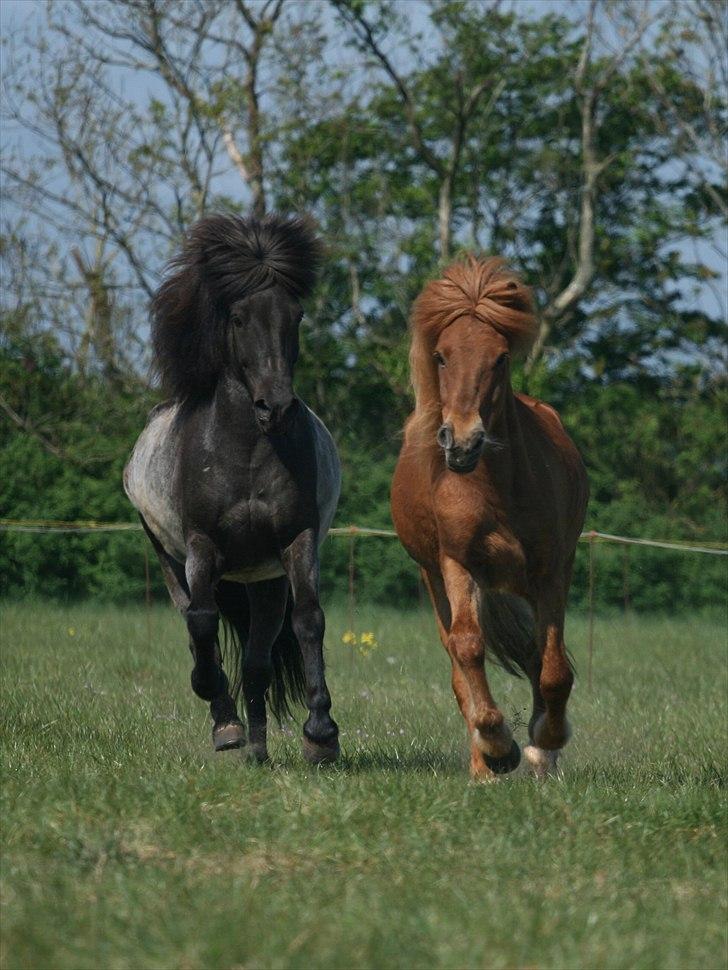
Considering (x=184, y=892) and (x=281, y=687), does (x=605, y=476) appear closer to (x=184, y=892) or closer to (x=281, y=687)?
(x=281, y=687)

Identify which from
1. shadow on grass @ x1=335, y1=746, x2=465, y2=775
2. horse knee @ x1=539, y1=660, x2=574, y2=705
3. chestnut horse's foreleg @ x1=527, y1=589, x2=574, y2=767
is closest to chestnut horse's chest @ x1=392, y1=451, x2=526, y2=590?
chestnut horse's foreleg @ x1=527, y1=589, x2=574, y2=767

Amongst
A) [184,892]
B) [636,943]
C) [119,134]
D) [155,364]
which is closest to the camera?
[636,943]

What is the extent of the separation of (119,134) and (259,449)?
65.7ft

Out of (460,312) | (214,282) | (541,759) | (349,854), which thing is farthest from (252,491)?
(349,854)

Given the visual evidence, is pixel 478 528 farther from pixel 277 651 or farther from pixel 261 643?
pixel 277 651

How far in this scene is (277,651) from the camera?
8.08 m

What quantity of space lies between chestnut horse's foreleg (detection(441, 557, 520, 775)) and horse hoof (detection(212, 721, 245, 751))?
1181mm

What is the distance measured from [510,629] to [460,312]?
1.76 m

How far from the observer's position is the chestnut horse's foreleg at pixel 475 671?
21.6ft

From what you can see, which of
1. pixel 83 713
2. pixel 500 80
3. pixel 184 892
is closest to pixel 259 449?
pixel 83 713

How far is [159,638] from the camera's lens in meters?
14.5

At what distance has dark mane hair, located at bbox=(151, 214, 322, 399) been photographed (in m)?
6.96

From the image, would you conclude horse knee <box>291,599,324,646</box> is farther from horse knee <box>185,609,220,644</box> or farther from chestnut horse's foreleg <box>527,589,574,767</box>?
chestnut horse's foreleg <box>527,589,574,767</box>

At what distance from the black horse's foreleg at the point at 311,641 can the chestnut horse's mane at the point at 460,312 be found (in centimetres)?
86
